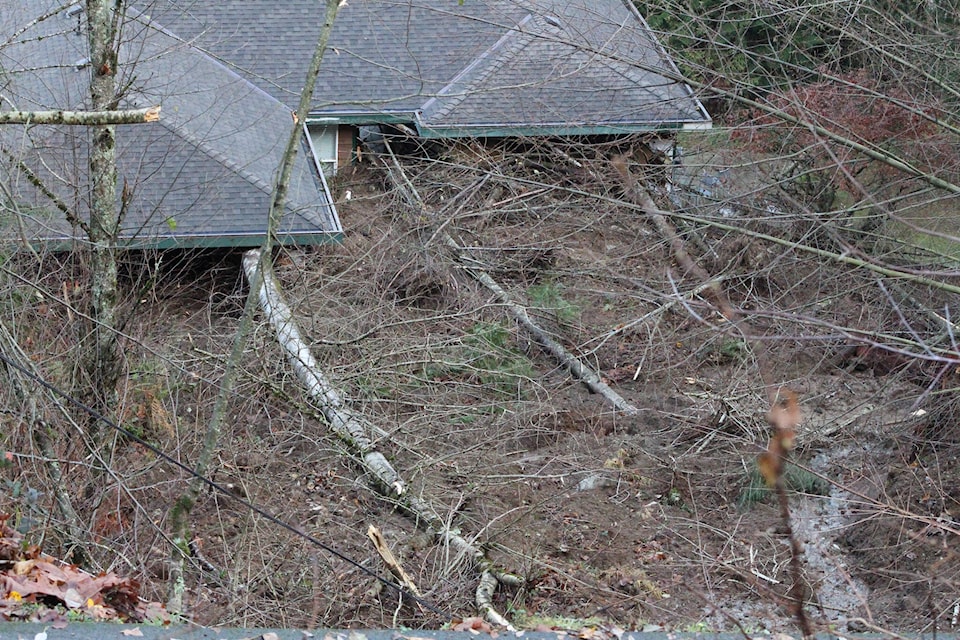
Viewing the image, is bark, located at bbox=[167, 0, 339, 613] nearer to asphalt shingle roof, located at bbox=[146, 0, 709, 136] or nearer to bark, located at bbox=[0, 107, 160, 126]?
bark, located at bbox=[0, 107, 160, 126]

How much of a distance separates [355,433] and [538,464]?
2265mm

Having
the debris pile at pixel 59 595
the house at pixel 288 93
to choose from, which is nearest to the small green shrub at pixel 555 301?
the house at pixel 288 93

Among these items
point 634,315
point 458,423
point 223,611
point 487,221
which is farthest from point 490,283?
point 223,611

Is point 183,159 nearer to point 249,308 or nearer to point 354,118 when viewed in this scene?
point 354,118

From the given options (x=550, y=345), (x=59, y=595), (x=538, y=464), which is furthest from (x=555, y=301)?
(x=59, y=595)

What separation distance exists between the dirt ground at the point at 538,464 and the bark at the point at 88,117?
2755 millimetres

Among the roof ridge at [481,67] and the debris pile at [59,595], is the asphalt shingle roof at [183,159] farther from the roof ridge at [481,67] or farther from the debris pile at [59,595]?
the debris pile at [59,595]

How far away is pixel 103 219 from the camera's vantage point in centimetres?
670

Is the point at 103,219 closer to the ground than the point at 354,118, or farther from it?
farther from it

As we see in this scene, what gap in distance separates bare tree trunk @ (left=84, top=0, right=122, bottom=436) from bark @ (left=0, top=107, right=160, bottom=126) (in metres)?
2.57

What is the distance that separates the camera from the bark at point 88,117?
3744mm

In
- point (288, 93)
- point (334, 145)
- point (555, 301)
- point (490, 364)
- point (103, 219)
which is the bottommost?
point (555, 301)

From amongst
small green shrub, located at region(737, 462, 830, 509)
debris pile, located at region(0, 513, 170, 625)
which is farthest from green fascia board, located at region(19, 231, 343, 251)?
debris pile, located at region(0, 513, 170, 625)

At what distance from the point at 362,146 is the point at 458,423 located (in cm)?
793
